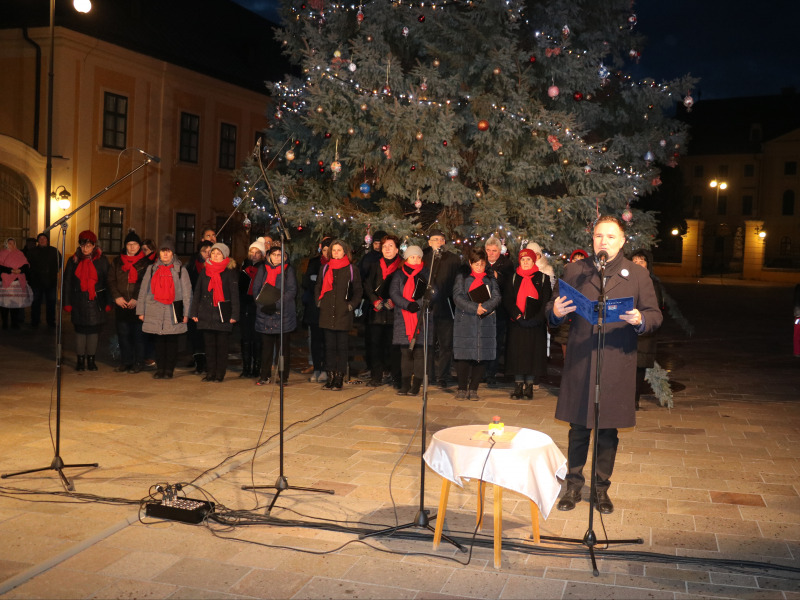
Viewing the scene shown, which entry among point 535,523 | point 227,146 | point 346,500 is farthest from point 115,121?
point 535,523

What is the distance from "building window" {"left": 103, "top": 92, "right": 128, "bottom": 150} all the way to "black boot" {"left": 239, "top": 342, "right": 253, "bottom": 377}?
53.6ft

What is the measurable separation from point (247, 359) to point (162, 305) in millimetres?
1371

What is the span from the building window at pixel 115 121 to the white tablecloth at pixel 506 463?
76.8 feet

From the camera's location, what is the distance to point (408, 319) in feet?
36.1

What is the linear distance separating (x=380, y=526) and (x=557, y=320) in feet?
6.04

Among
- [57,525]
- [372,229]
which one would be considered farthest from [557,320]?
[372,229]

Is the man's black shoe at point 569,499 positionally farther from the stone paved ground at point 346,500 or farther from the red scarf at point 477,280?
the red scarf at point 477,280

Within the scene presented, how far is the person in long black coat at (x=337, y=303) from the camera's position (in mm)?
11219

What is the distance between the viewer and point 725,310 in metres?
29.3

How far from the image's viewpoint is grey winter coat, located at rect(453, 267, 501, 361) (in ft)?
34.9

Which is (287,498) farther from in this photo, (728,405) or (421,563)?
(728,405)

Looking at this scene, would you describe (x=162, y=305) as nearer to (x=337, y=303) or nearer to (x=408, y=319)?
(x=337, y=303)

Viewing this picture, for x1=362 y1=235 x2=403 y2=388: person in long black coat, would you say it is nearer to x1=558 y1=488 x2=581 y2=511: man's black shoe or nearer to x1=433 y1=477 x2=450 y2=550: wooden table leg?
x1=558 y1=488 x2=581 y2=511: man's black shoe

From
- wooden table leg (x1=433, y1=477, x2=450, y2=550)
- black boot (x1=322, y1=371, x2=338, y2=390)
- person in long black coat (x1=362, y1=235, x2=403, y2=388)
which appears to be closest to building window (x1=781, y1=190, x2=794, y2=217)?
person in long black coat (x1=362, y1=235, x2=403, y2=388)
